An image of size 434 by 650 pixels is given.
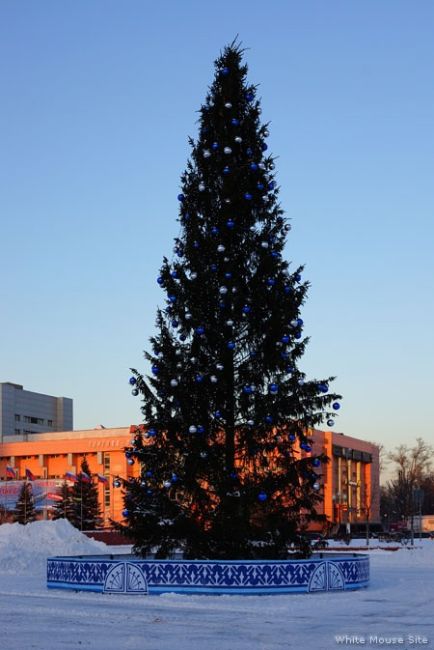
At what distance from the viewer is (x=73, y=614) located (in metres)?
17.6

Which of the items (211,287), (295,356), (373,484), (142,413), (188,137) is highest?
(188,137)

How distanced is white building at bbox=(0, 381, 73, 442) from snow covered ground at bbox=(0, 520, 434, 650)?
126808 millimetres

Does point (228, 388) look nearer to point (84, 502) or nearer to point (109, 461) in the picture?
point (84, 502)

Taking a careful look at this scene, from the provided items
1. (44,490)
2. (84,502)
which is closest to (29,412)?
(44,490)

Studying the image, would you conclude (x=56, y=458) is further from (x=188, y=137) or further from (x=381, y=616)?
(x=381, y=616)

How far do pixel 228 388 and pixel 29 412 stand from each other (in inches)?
5508

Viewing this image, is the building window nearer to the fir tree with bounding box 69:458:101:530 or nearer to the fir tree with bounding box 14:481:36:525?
the fir tree with bounding box 14:481:36:525

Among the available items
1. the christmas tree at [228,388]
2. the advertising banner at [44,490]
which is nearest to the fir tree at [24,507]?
the advertising banner at [44,490]

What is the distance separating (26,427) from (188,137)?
138 metres

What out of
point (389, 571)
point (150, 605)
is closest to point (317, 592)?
point (150, 605)

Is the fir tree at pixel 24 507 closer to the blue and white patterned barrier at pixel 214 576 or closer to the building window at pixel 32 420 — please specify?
the blue and white patterned barrier at pixel 214 576

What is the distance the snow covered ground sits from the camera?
45.0 feet

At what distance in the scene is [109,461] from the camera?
119750 millimetres

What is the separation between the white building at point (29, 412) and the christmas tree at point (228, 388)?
407 ft
